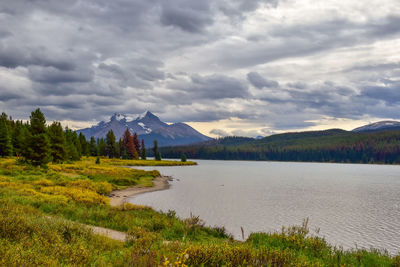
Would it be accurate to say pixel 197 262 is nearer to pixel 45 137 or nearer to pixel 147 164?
pixel 45 137

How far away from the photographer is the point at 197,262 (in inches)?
295

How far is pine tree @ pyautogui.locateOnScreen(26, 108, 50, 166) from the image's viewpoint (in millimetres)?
46312

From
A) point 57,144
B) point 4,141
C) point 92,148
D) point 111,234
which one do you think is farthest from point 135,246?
point 92,148

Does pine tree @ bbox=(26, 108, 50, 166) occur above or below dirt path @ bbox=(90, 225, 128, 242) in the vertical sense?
above

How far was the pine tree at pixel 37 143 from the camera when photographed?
1823 inches

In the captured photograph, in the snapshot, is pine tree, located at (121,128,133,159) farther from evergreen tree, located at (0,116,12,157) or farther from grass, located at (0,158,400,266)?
grass, located at (0,158,400,266)

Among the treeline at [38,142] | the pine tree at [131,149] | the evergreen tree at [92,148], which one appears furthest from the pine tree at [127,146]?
the evergreen tree at [92,148]

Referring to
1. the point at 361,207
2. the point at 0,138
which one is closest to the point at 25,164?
the point at 0,138

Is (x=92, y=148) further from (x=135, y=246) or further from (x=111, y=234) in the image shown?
(x=135, y=246)

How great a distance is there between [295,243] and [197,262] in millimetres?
7640

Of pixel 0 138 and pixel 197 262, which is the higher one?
pixel 0 138

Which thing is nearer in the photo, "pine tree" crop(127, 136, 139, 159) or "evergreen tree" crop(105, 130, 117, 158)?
"evergreen tree" crop(105, 130, 117, 158)

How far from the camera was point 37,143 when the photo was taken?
153ft

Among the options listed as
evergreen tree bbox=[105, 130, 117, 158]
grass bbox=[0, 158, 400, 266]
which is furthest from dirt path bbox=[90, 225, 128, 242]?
evergreen tree bbox=[105, 130, 117, 158]
